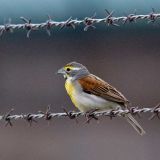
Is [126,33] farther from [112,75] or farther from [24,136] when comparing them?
[24,136]

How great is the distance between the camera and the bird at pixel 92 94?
38.2ft

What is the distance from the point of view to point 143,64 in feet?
82.2

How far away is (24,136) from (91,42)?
443 centimetres

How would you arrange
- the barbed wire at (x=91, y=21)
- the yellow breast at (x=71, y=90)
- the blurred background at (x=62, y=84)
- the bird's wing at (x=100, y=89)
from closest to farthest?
the barbed wire at (x=91, y=21)
the bird's wing at (x=100, y=89)
the yellow breast at (x=71, y=90)
the blurred background at (x=62, y=84)

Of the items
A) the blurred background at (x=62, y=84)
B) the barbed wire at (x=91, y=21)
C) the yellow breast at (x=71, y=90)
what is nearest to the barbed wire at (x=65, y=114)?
the yellow breast at (x=71, y=90)

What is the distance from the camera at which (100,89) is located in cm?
1184

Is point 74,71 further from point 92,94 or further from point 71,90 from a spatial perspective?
point 92,94

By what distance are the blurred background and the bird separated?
9.36m

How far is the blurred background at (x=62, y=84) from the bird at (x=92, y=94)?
9356 mm

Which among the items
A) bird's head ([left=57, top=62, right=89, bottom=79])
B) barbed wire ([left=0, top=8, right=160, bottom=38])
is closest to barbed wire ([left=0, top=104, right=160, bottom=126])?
barbed wire ([left=0, top=8, right=160, bottom=38])

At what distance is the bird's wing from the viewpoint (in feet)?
38.0

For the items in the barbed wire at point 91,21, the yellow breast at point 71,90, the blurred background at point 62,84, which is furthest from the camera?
the blurred background at point 62,84

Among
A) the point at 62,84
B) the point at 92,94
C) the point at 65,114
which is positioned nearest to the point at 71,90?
the point at 92,94

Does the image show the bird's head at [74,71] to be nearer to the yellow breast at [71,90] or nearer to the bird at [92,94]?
the bird at [92,94]
